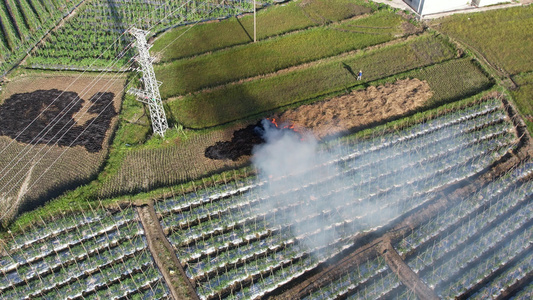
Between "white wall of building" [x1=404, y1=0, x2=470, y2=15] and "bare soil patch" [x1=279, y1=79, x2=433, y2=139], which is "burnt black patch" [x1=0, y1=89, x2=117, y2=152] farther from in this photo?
"white wall of building" [x1=404, y1=0, x2=470, y2=15]

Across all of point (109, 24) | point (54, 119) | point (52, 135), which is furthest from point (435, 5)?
point (52, 135)

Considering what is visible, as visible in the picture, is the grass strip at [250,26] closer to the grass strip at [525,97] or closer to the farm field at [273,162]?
the farm field at [273,162]

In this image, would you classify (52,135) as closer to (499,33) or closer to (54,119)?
(54,119)

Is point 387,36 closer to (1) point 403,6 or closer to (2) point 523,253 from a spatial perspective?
(1) point 403,6

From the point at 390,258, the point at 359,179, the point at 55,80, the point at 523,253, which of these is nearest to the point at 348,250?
the point at 390,258

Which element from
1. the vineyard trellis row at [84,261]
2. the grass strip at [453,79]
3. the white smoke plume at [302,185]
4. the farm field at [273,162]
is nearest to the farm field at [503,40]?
the farm field at [273,162]

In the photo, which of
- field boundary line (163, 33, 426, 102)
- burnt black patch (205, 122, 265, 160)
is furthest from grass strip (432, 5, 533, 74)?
burnt black patch (205, 122, 265, 160)

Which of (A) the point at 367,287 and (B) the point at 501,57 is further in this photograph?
(B) the point at 501,57
